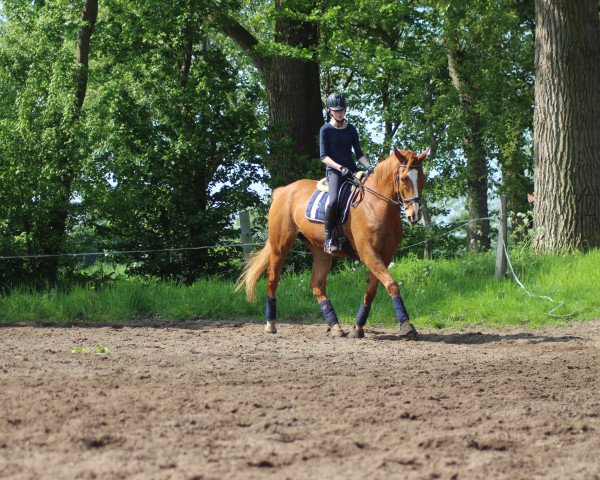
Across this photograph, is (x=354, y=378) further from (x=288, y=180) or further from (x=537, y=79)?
(x=288, y=180)

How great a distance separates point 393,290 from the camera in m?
11.6

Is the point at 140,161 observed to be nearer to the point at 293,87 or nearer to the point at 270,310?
the point at 293,87

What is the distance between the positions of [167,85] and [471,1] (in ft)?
27.2

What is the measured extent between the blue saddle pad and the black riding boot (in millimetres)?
121

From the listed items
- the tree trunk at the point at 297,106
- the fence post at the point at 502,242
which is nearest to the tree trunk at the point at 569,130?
the fence post at the point at 502,242

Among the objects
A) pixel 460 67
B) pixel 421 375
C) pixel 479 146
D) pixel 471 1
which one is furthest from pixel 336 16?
pixel 421 375

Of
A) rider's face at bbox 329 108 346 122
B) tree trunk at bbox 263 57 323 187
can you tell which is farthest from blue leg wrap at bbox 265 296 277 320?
tree trunk at bbox 263 57 323 187

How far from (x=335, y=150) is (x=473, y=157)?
1733 cm

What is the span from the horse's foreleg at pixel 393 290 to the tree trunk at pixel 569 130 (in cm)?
480

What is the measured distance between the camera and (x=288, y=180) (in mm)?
19031

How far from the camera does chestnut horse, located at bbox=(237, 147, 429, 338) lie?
11516 millimetres

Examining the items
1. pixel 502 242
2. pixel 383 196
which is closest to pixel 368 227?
pixel 383 196

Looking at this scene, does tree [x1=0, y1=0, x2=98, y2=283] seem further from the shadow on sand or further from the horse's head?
the horse's head

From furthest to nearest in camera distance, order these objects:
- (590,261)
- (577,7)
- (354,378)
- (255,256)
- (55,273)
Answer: (55,273)
(577,7)
(590,261)
(255,256)
(354,378)
